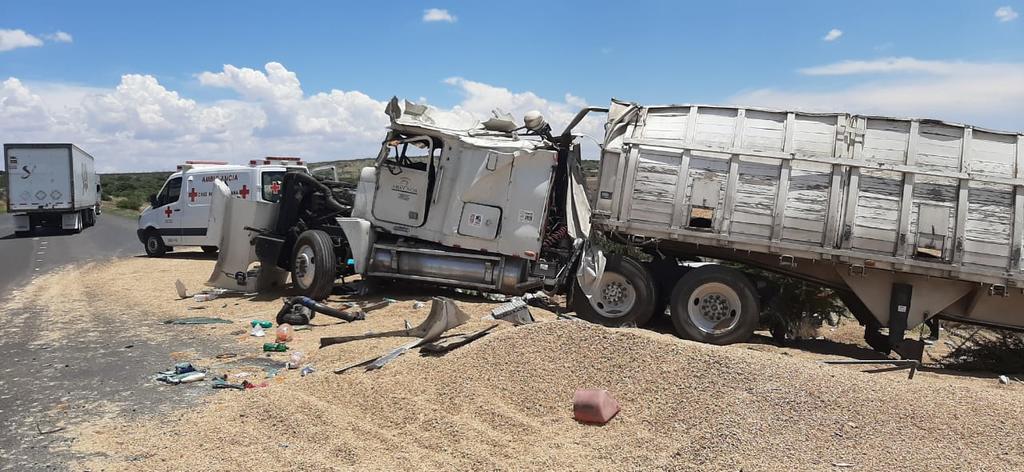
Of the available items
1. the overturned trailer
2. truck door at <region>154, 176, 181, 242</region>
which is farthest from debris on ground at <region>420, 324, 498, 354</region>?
truck door at <region>154, 176, 181, 242</region>

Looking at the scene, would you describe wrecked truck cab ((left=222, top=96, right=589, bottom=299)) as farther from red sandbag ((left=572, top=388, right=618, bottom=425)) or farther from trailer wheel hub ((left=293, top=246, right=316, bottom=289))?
red sandbag ((left=572, top=388, right=618, bottom=425))

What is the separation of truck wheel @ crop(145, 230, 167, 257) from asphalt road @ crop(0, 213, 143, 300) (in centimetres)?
129

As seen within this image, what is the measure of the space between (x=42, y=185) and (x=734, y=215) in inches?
1050

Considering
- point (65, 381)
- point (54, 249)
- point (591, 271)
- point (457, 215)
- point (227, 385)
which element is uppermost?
point (457, 215)

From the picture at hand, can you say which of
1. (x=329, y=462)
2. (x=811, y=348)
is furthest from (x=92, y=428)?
(x=811, y=348)

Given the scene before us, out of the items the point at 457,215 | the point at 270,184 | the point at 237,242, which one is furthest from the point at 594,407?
the point at 270,184

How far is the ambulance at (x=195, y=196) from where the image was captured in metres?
17.7

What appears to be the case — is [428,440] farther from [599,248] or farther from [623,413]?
[599,248]

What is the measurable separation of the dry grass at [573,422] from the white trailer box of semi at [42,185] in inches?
977

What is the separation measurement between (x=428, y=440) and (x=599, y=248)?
4.86 meters

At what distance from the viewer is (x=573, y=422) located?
18.3ft

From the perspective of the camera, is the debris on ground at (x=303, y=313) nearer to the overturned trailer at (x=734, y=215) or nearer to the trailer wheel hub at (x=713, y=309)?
the overturned trailer at (x=734, y=215)

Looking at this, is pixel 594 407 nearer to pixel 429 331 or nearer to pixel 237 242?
pixel 429 331

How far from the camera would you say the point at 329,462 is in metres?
4.88
